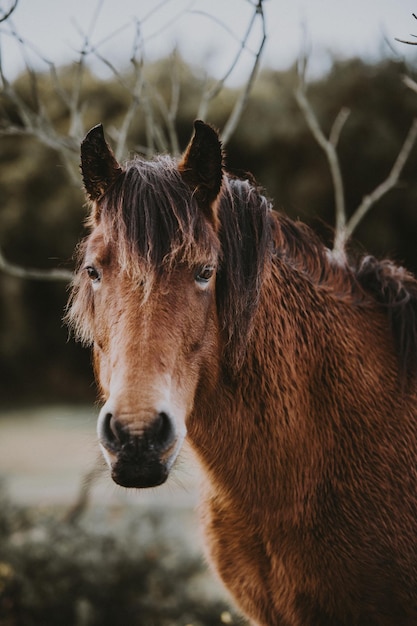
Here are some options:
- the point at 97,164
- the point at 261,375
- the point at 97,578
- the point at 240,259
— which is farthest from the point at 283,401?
the point at 97,578

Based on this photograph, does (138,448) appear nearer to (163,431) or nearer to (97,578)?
(163,431)

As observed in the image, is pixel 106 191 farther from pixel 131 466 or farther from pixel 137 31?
pixel 137 31

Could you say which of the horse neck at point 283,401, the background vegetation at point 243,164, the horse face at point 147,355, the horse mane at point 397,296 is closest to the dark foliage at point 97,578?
the horse neck at point 283,401

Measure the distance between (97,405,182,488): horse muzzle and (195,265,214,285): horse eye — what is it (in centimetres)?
57

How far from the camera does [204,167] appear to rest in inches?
95.2

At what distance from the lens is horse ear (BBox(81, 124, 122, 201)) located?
237cm

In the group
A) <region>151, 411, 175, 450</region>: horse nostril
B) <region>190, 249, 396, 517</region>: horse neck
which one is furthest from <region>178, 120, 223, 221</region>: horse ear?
<region>151, 411, 175, 450</region>: horse nostril

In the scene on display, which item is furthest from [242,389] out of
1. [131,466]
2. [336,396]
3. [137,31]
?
[137,31]

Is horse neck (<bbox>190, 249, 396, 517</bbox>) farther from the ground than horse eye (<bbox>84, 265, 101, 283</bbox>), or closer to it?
closer to it

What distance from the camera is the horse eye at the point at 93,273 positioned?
237 centimetres

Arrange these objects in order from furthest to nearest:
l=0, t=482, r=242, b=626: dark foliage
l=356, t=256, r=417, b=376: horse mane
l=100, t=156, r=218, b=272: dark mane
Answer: l=0, t=482, r=242, b=626: dark foliage < l=356, t=256, r=417, b=376: horse mane < l=100, t=156, r=218, b=272: dark mane

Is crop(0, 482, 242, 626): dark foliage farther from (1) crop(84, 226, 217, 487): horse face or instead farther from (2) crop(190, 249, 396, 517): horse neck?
(1) crop(84, 226, 217, 487): horse face

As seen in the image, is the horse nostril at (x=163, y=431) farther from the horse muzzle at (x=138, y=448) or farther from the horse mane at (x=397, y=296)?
the horse mane at (x=397, y=296)

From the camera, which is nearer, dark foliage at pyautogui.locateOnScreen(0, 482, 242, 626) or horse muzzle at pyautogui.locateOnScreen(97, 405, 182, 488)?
horse muzzle at pyautogui.locateOnScreen(97, 405, 182, 488)
